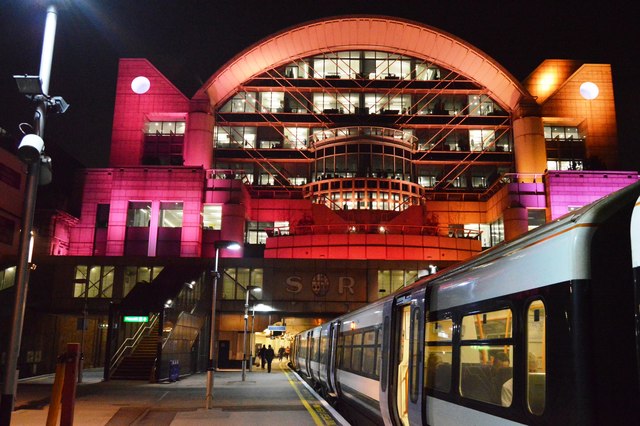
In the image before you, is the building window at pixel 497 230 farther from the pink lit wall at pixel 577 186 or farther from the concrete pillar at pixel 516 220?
the pink lit wall at pixel 577 186

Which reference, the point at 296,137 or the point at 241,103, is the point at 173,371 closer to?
the point at 296,137

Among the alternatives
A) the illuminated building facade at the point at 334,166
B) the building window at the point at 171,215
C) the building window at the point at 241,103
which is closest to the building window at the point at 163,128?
the illuminated building facade at the point at 334,166

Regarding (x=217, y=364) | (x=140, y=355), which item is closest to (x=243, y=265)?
(x=217, y=364)

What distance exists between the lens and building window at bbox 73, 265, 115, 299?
42.8m

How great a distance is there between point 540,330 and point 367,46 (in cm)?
6782

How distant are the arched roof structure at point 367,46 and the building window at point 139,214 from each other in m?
14.5

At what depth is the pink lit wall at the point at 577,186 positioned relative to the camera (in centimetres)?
5288

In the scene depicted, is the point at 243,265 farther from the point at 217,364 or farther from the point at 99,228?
the point at 99,228

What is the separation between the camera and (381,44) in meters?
68.6

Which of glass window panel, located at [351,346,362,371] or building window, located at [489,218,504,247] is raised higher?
building window, located at [489,218,504,247]

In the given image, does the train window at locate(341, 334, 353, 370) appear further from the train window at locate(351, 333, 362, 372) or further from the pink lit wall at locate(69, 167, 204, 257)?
the pink lit wall at locate(69, 167, 204, 257)

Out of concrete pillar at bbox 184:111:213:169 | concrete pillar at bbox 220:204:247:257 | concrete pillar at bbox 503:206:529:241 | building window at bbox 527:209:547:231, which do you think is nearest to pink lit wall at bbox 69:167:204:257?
concrete pillar at bbox 220:204:247:257

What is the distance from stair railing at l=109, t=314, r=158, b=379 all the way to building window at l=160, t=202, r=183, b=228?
23998 millimetres

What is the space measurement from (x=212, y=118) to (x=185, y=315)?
36.2 metres
